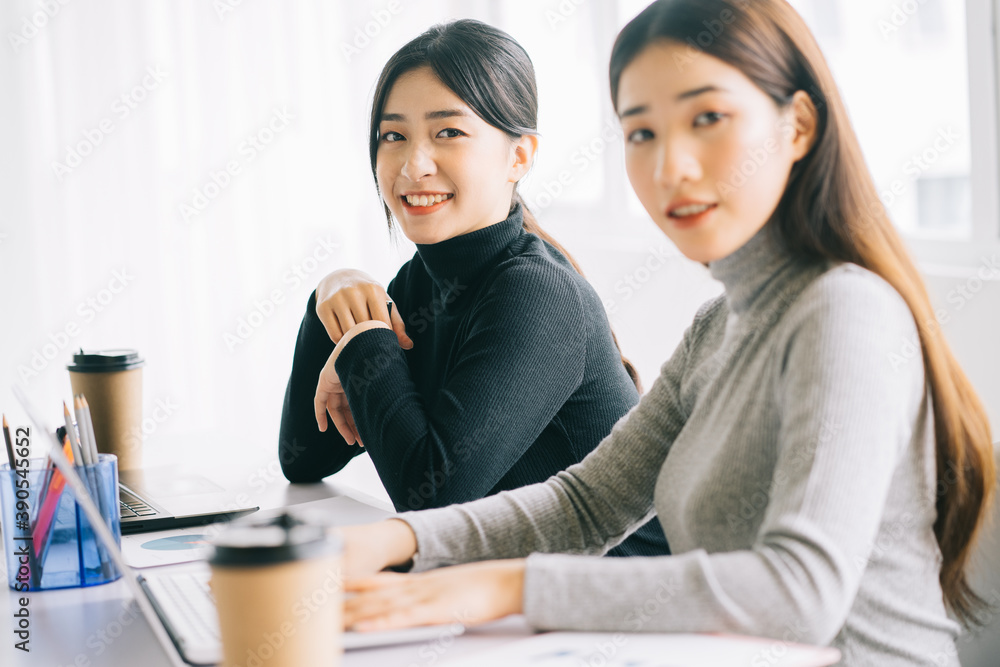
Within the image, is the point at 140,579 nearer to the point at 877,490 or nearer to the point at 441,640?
the point at 441,640

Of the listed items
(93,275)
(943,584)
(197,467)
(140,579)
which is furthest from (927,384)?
(93,275)

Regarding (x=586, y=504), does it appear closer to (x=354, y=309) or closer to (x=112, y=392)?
(x=354, y=309)

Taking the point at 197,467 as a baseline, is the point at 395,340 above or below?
above

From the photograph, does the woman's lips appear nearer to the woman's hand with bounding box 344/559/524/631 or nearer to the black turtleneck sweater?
the black turtleneck sweater

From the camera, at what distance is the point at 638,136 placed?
924 millimetres

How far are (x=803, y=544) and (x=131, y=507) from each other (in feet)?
2.99

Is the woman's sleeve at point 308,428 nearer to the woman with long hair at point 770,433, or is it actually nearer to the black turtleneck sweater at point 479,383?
the black turtleneck sweater at point 479,383

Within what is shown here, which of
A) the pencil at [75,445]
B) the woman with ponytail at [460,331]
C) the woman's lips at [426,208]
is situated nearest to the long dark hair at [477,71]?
the woman with ponytail at [460,331]

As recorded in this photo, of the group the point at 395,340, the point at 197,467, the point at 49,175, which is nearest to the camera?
the point at 395,340

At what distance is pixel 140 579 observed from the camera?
0.95 meters

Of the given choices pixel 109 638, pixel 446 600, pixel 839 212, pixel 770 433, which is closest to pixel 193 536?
pixel 109 638

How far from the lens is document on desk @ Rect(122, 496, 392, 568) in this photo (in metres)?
1.07

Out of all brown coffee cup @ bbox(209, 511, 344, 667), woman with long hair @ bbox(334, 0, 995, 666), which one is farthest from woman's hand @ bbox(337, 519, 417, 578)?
brown coffee cup @ bbox(209, 511, 344, 667)

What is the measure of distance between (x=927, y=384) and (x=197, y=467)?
1.14 m
